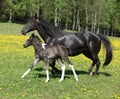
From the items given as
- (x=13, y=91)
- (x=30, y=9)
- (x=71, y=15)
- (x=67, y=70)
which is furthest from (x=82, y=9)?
(x=13, y=91)

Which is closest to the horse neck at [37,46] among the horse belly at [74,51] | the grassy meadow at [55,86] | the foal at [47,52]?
the foal at [47,52]

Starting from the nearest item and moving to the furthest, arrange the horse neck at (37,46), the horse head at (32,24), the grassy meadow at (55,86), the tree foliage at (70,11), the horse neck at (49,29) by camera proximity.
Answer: the grassy meadow at (55,86) → the horse neck at (37,46) → the horse head at (32,24) → the horse neck at (49,29) → the tree foliage at (70,11)

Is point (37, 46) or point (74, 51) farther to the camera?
point (74, 51)

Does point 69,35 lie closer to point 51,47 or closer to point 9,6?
point 51,47

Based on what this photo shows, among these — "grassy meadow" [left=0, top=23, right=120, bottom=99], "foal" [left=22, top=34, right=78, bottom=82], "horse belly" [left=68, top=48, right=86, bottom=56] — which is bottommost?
"grassy meadow" [left=0, top=23, right=120, bottom=99]

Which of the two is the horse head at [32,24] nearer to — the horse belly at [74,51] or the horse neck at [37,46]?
the horse neck at [37,46]

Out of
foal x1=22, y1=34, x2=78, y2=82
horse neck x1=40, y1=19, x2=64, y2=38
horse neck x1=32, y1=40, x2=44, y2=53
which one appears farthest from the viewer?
horse neck x1=40, y1=19, x2=64, y2=38

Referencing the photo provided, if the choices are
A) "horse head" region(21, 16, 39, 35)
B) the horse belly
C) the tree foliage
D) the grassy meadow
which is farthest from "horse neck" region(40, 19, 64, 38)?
the tree foliage

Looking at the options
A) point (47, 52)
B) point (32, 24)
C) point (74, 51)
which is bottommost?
point (74, 51)

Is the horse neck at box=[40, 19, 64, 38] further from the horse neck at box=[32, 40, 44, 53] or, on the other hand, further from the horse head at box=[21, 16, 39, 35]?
the horse neck at box=[32, 40, 44, 53]

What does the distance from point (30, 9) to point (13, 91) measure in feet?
235

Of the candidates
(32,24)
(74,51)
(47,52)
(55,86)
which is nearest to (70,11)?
(74,51)

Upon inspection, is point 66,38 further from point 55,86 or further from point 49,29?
point 55,86

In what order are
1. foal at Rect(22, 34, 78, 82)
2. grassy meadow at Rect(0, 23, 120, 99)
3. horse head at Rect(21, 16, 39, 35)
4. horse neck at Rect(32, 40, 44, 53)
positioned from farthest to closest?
horse head at Rect(21, 16, 39, 35) → horse neck at Rect(32, 40, 44, 53) → foal at Rect(22, 34, 78, 82) → grassy meadow at Rect(0, 23, 120, 99)
